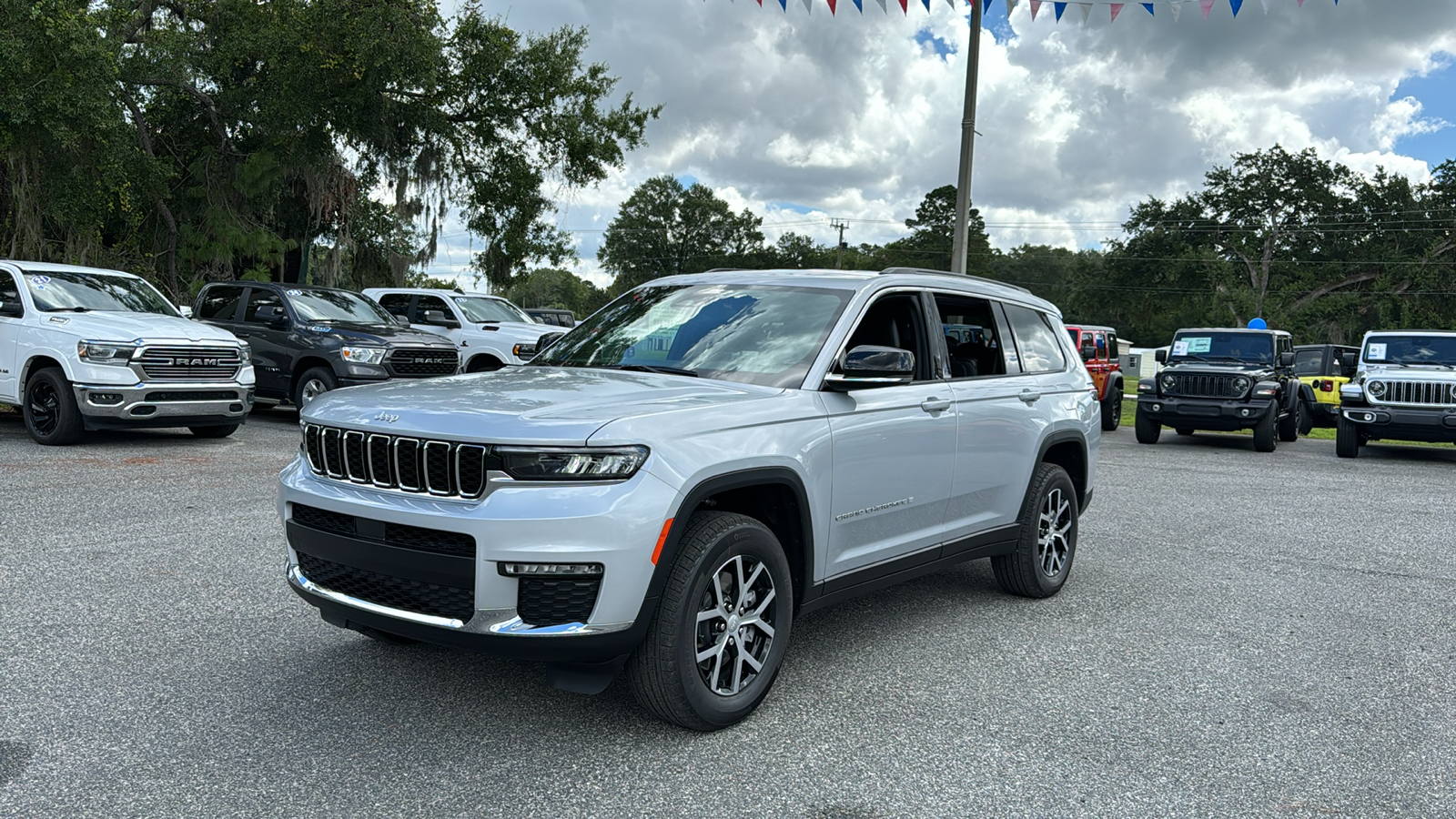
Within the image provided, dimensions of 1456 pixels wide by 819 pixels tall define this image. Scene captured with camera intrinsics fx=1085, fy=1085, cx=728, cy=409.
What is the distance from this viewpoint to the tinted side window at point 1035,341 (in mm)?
6156

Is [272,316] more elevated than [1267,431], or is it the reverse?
[272,316]

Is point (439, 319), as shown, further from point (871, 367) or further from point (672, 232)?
point (672, 232)

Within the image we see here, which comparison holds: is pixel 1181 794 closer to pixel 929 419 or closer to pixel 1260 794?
pixel 1260 794

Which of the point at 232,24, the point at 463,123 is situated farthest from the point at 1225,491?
the point at 232,24

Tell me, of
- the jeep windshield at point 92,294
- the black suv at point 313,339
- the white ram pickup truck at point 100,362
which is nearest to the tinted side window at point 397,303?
the black suv at point 313,339

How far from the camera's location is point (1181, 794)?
3.53 meters

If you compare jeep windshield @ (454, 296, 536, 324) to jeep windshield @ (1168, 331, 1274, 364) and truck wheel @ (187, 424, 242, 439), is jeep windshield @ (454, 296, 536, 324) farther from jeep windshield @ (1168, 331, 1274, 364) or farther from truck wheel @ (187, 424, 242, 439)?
jeep windshield @ (1168, 331, 1274, 364)

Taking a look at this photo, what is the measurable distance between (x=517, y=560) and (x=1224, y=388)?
14885 mm

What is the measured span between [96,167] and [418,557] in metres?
17.1

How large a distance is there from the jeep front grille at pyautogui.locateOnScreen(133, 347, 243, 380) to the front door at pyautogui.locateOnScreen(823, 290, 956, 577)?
8.90 meters

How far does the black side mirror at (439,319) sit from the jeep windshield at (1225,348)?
450 inches

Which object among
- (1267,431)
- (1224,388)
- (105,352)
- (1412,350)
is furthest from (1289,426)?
(105,352)

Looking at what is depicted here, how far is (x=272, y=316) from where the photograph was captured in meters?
14.2

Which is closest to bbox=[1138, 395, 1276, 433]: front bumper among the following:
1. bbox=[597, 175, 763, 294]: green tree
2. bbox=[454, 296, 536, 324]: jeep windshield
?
bbox=[454, 296, 536, 324]: jeep windshield
